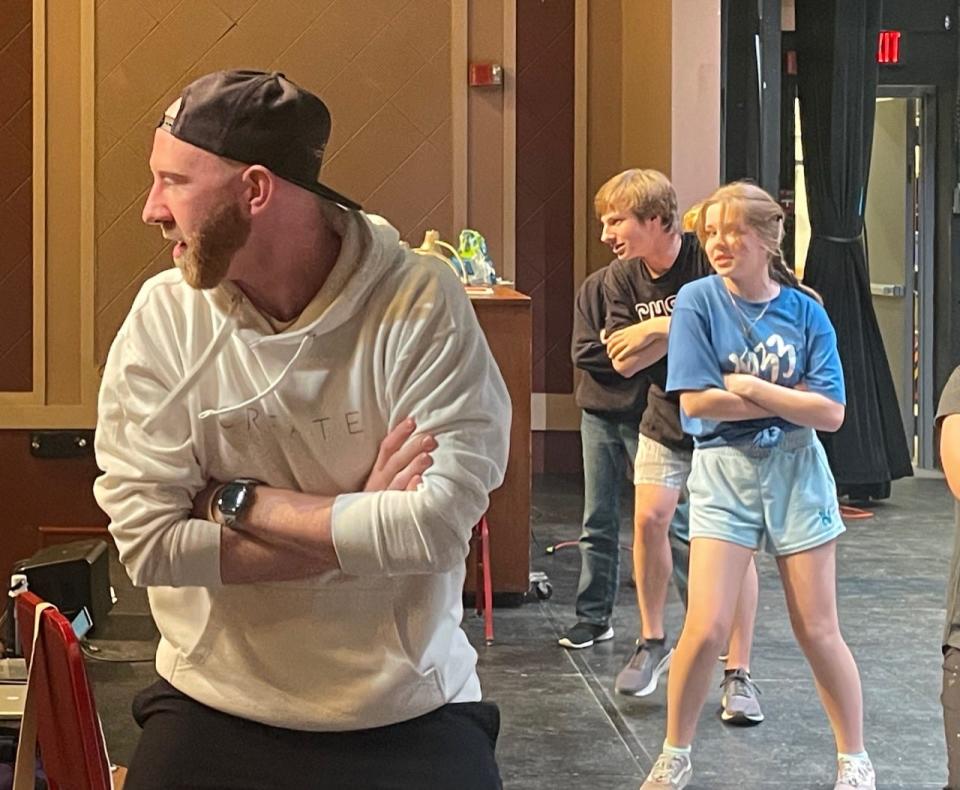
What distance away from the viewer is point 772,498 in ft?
10.0

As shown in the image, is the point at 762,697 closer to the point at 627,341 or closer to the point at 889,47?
the point at 627,341

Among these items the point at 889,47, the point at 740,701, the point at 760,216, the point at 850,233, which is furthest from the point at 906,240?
the point at 760,216

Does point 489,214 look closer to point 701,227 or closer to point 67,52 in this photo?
point 67,52

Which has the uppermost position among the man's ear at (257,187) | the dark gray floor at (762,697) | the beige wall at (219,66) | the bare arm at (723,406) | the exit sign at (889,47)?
the exit sign at (889,47)

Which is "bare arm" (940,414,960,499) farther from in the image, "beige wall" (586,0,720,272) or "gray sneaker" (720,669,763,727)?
"beige wall" (586,0,720,272)

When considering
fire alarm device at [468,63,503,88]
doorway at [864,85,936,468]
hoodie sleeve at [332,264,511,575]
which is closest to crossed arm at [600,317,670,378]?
hoodie sleeve at [332,264,511,575]

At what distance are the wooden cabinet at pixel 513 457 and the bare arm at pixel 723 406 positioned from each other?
1.84 m

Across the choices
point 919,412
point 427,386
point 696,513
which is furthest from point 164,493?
point 919,412

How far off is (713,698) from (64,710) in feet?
8.68

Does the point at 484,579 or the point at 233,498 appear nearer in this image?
the point at 233,498

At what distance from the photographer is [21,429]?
632 centimetres

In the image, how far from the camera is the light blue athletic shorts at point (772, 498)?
3.04m

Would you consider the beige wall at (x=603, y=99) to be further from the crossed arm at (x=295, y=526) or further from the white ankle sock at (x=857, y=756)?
the crossed arm at (x=295, y=526)

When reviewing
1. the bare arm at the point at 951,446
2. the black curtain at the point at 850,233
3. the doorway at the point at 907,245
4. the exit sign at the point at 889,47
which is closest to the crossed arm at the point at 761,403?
the bare arm at the point at 951,446
